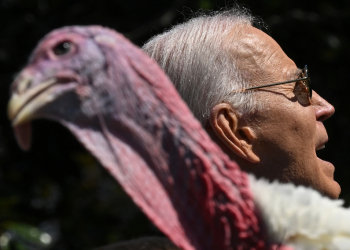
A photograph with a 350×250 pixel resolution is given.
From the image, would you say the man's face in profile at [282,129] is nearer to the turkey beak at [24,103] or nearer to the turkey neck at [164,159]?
the turkey neck at [164,159]

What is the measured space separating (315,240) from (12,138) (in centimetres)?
274

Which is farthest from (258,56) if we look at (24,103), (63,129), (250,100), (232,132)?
(63,129)

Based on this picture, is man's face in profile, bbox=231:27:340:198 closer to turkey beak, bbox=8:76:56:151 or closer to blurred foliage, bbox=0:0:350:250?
turkey beak, bbox=8:76:56:151

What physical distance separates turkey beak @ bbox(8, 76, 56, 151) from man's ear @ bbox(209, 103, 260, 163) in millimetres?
645

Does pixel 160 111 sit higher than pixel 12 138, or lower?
higher

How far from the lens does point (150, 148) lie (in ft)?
3.43

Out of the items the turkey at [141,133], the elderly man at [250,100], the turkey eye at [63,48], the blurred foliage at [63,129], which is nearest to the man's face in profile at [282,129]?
the elderly man at [250,100]

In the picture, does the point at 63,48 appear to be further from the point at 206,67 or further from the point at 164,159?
the point at 206,67

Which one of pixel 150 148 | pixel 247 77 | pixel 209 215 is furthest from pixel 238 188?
pixel 247 77

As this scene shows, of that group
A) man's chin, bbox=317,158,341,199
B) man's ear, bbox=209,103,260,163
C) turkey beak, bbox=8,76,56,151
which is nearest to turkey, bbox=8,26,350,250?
turkey beak, bbox=8,76,56,151

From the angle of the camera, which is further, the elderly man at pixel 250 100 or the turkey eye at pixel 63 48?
the elderly man at pixel 250 100

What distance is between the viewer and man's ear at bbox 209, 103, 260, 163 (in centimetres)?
152

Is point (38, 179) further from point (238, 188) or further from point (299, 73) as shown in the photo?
point (238, 188)

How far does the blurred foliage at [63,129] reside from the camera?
350 cm
